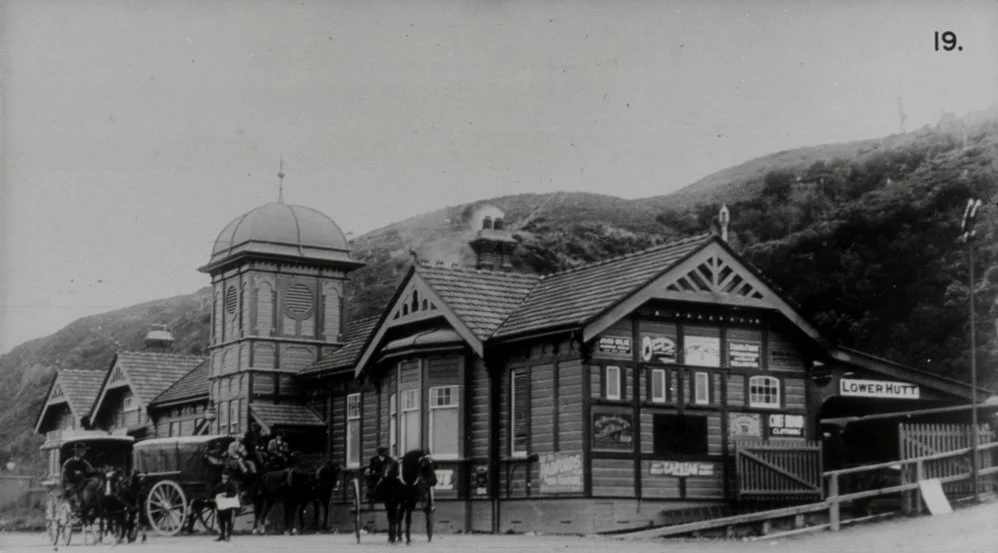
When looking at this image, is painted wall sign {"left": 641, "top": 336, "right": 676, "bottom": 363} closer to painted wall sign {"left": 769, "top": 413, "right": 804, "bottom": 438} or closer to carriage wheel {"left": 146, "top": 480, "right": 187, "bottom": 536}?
painted wall sign {"left": 769, "top": 413, "right": 804, "bottom": 438}

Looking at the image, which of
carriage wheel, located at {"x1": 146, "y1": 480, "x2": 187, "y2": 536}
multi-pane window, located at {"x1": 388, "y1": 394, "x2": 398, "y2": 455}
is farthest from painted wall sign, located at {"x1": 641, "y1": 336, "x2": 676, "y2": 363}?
carriage wheel, located at {"x1": 146, "y1": 480, "x2": 187, "y2": 536}

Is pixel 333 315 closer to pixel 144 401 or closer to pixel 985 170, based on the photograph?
pixel 144 401

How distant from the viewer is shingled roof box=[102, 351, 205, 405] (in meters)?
46.4

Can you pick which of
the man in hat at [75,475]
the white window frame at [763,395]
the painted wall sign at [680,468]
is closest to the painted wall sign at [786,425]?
the white window frame at [763,395]

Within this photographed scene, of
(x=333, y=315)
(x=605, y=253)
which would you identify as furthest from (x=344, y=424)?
(x=605, y=253)

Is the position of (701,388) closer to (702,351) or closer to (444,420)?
(702,351)

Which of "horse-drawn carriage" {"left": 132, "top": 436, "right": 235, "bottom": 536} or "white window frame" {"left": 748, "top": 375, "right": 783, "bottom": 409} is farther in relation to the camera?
"horse-drawn carriage" {"left": 132, "top": 436, "right": 235, "bottom": 536}

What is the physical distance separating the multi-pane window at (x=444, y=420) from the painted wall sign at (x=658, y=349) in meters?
4.70

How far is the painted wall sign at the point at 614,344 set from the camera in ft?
91.0

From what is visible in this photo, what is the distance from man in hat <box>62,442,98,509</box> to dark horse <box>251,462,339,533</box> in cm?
490

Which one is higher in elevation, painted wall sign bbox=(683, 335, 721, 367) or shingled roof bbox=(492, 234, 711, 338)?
shingled roof bbox=(492, 234, 711, 338)

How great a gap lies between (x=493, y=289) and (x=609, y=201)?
262 ft

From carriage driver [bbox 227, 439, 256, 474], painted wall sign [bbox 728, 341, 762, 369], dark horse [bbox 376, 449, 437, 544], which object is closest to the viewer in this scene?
dark horse [bbox 376, 449, 437, 544]

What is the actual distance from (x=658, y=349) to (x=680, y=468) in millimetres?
2433
